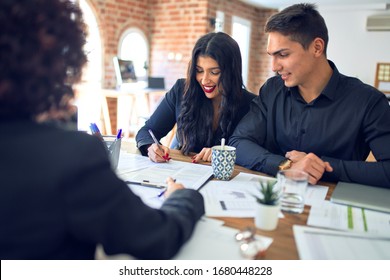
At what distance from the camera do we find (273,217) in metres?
0.86

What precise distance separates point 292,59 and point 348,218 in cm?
83

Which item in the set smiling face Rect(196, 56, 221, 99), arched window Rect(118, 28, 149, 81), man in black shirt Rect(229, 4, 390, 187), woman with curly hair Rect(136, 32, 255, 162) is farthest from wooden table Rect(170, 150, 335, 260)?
arched window Rect(118, 28, 149, 81)

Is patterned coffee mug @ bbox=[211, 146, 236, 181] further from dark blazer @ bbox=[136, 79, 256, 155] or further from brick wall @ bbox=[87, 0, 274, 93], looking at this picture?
brick wall @ bbox=[87, 0, 274, 93]

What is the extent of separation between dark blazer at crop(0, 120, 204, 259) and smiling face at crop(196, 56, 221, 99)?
131cm

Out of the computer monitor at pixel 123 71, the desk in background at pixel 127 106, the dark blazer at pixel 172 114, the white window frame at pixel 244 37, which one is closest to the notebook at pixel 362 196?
the dark blazer at pixel 172 114

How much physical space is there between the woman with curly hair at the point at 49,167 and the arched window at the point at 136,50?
15.7ft

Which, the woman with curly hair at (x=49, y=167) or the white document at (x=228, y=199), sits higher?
the woman with curly hair at (x=49, y=167)

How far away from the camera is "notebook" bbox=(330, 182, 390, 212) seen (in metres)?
1.04

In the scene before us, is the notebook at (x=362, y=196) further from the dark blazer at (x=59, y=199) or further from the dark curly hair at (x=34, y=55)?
the dark curly hair at (x=34, y=55)

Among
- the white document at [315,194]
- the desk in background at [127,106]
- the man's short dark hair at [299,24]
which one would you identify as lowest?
the desk in background at [127,106]

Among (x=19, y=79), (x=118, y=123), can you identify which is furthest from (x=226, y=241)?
(x=118, y=123)

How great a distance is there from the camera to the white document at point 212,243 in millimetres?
727

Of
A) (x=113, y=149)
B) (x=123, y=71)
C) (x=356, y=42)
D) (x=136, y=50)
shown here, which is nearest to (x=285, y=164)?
(x=113, y=149)
